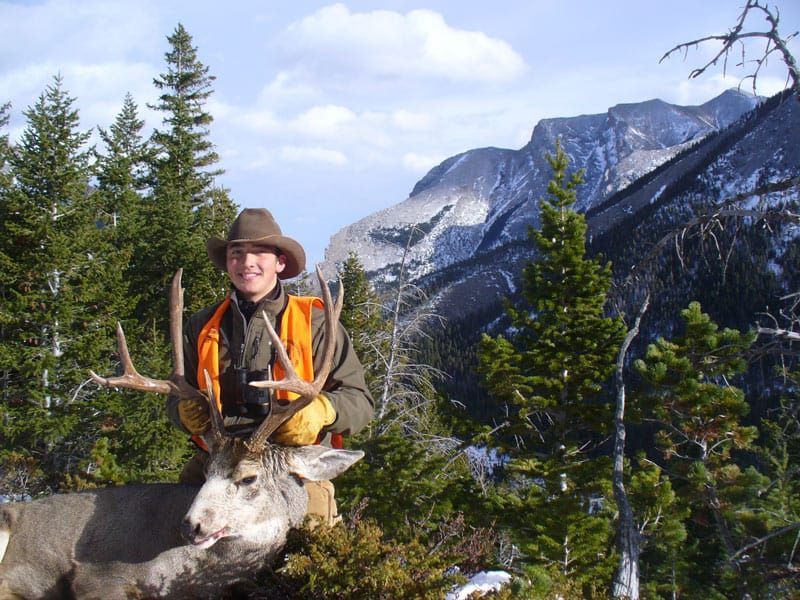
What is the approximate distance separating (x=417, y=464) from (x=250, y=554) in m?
12.5

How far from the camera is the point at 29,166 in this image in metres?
18.6

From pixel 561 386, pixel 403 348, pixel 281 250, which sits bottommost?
pixel 561 386

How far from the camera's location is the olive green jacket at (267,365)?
173 inches

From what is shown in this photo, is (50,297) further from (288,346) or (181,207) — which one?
(288,346)

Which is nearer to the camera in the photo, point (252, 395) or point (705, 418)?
point (252, 395)

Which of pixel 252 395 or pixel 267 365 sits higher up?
pixel 267 365

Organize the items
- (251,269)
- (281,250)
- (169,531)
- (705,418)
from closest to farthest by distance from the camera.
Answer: (169,531) < (251,269) < (281,250) < (705,418)

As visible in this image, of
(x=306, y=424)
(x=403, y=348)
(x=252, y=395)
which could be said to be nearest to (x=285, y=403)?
(x=306, y=424)

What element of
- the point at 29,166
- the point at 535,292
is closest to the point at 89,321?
the point at 29,166

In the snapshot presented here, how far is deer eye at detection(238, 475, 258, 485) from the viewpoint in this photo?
3954mm

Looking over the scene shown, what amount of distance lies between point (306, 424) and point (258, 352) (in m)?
0.64

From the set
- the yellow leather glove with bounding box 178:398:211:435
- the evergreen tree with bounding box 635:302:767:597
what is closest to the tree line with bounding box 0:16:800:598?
the evergreen tree with bounding box 635:302:767:597

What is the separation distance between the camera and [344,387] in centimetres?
455

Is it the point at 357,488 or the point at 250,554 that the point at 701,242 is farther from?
the point at 357,488
